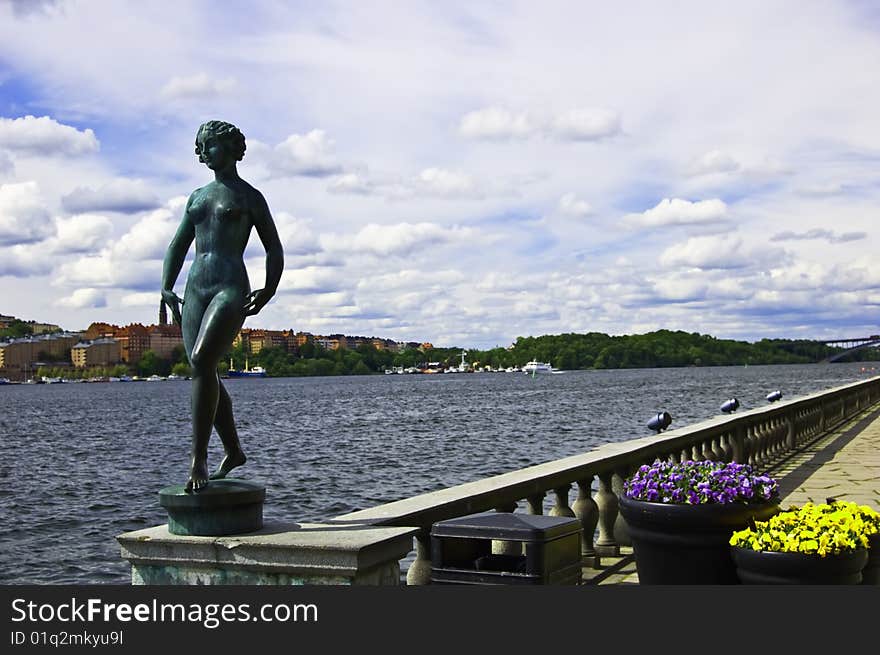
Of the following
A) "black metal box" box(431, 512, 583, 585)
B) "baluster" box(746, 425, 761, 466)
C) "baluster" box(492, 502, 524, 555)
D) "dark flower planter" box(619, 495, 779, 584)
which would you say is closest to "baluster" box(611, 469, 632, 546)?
"baluster" box(492, 502, 524, 555)

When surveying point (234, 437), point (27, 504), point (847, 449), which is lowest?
point (27, 504)

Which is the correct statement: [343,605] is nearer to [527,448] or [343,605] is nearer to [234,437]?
[234,437]

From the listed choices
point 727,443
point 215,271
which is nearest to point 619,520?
point 215,271

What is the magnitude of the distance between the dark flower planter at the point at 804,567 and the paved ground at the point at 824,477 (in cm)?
247

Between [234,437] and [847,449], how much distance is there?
15653mm

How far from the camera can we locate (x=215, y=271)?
5613mm

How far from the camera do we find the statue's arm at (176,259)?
5.82m

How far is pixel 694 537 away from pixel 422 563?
5.45 ft

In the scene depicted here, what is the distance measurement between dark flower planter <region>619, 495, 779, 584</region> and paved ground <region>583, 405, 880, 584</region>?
68.5 inches

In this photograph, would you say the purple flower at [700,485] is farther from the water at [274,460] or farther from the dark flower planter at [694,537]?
the water at [274,460]

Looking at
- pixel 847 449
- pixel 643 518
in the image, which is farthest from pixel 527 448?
pixel 643 518

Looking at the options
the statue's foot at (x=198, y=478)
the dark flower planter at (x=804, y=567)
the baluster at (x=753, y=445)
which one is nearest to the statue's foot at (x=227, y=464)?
the statue's foot at (x=198, y=478)

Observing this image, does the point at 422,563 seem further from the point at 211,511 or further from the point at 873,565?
the point at 873,565

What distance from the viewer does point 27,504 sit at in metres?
33.5
